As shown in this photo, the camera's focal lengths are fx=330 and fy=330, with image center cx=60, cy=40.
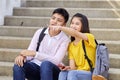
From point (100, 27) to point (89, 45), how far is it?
4.93 ft

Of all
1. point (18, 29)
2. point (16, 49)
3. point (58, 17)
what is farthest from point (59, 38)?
point (18, 29)

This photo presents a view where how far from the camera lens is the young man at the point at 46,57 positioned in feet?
12.0

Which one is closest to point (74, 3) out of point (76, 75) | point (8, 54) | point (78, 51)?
point (8, 54)

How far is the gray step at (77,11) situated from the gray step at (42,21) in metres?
0.27

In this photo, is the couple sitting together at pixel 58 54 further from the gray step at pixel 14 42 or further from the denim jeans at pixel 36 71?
the gray step at pixel 14 42

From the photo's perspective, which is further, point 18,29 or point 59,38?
point 18,29

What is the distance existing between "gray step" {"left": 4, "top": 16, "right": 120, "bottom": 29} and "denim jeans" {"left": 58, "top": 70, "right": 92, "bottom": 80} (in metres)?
1.73

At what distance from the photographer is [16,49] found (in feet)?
16.3

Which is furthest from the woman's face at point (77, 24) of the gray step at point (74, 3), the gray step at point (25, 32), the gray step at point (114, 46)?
the gray step at point (74, 3)

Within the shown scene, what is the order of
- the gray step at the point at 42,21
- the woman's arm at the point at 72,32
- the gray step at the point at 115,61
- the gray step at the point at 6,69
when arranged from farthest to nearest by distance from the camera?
the gray step at the point at 42,21
the gray step at the point at 6,69
the gray step at the point at 115,61
the woman's arm at the point at 72,32

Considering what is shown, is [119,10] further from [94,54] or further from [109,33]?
Result: [94,54]

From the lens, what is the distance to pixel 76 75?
11.9 ft

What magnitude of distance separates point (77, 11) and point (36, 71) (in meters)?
2.10

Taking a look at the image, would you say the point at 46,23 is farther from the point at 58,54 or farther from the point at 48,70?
the point at 48,70
